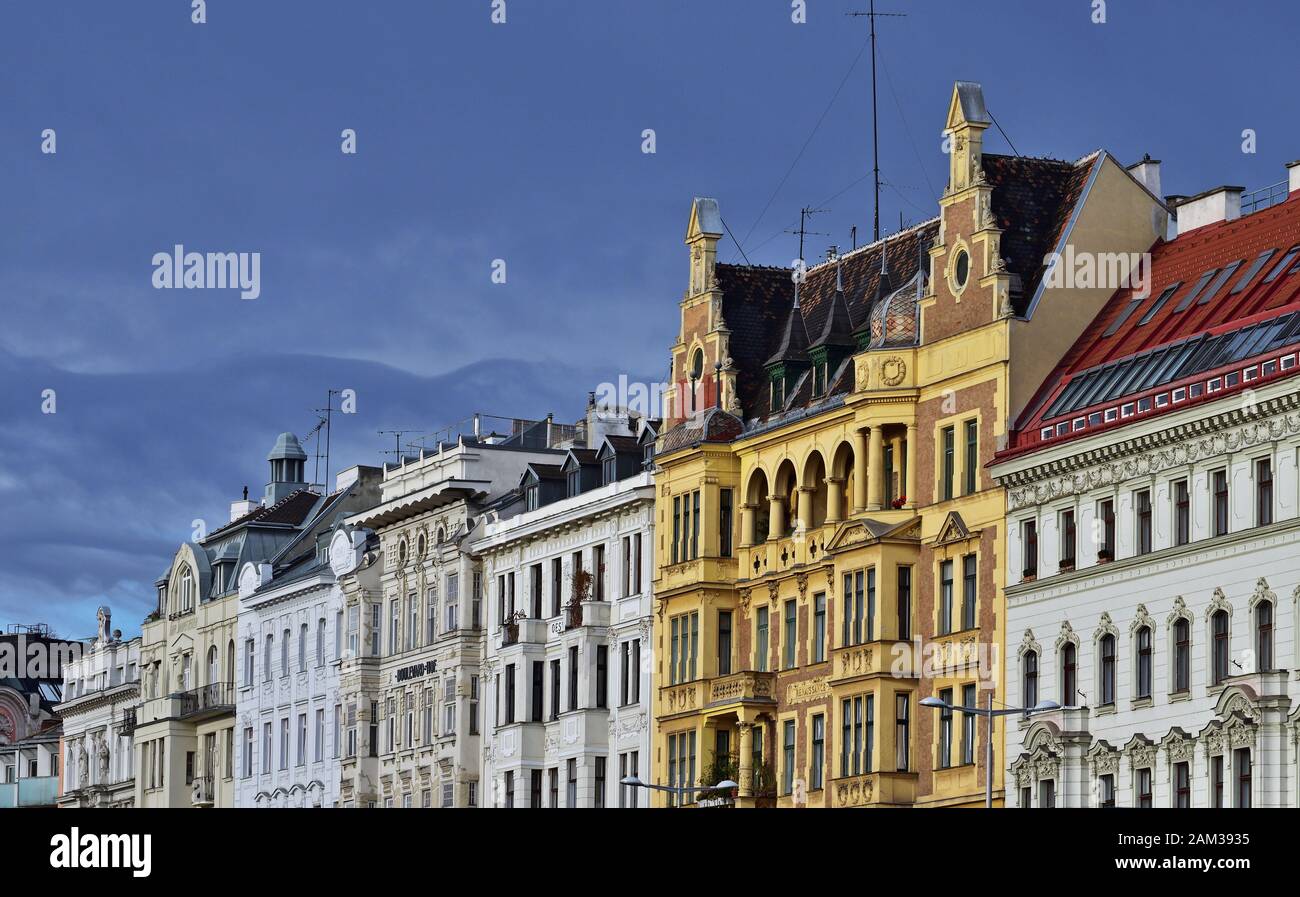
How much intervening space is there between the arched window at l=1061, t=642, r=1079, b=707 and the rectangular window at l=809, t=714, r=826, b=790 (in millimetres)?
10444

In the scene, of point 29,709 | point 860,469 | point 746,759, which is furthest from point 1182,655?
point 29,709

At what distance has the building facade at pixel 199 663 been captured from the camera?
12662 cm

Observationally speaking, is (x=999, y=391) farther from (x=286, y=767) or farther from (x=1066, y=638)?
(x=286, y=767)

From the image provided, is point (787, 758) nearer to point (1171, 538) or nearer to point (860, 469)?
point (860, 469)

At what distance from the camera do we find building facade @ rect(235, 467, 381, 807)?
4508 inches

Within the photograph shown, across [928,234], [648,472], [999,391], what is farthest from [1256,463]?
[648,472]

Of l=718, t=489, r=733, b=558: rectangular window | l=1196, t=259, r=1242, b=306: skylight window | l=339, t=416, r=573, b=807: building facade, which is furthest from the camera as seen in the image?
l=339, t=416, r=573, b=807: building facade

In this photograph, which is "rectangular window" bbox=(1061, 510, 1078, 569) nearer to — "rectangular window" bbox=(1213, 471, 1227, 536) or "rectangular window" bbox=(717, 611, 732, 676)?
"rectangular window" bbox=(1213, 471, 1227, 536)

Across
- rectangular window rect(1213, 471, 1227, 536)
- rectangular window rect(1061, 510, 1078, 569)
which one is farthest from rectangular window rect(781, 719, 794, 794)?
rectangular window rect(1213, 471, 1227, 536)

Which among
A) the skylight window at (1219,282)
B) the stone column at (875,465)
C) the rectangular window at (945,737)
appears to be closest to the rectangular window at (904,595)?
the stone column at (875,465)

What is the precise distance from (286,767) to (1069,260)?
50.6 meters

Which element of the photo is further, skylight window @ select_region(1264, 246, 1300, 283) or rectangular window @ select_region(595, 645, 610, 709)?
rectangular window @ select_region(595, 645, 610, 709)

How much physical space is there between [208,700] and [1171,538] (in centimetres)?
6787

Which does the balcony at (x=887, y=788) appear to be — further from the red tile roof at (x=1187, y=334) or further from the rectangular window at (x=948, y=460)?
the red tile roof at (x=1187, y=334)
